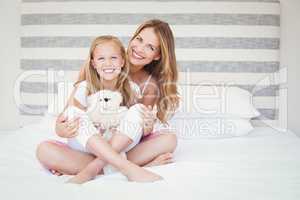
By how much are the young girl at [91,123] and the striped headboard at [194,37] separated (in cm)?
87

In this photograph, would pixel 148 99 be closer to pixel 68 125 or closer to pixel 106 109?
pixel 106 109

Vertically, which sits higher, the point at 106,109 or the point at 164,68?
the point at 164,68

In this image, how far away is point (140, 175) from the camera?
0.98 metres

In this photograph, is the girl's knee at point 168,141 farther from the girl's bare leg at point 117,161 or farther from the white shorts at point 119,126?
the girl's bare leg at point 117,161

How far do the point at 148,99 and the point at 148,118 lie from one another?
0.38 ft

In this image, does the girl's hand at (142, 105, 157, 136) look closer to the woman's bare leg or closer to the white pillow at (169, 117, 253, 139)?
the woman's bare leg

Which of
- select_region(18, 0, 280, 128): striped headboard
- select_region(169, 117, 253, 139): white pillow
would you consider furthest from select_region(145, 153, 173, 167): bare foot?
select_region(18, 0, 280, 128): striped headboard

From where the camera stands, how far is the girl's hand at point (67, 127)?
3.51 feet

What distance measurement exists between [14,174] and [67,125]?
214 mm

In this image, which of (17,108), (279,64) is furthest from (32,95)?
(279,64)

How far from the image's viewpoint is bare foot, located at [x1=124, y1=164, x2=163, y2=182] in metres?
0.97

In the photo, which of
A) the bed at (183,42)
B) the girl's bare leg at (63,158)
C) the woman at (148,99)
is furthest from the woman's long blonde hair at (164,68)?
the bed at (183,42)

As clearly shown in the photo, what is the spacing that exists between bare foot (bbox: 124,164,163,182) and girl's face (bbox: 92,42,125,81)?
327 mm

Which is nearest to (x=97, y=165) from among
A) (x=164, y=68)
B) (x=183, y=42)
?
(x=164, y=68)
